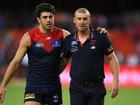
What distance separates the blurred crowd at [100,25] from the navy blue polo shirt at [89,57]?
15.0 m

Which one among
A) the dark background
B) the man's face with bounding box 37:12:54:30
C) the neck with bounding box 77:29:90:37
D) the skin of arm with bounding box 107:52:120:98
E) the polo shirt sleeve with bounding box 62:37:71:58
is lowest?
the dark background

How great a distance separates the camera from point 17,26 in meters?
28.9

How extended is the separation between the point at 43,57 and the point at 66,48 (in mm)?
443

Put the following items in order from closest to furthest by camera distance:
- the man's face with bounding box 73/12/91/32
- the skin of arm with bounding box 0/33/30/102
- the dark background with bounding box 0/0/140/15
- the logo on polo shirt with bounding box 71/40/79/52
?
the man's face with bounding box 73/12/91/32 → the logo on polo shirt with bounding box 71/40/79/52 → the skin of arm with bounding box 0/33/30/102 → the dark background with bounding box 0/0/140/15

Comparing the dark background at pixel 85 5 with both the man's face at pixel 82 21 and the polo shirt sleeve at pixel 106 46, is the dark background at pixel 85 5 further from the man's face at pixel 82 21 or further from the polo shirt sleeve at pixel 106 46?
the man's face at pixel 82 21

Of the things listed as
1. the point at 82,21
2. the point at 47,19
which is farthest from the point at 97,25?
the point at 82,21

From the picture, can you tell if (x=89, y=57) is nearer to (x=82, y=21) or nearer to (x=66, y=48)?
(x=66, y=48)

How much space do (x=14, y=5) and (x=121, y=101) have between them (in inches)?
561

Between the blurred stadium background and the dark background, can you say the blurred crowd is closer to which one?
the blurred stadium background

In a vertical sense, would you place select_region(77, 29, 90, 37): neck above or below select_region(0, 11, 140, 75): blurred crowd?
above

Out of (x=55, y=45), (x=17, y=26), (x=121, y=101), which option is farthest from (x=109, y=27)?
(x=55, y=45)

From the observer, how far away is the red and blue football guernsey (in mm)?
11352

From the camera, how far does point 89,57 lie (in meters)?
11.0

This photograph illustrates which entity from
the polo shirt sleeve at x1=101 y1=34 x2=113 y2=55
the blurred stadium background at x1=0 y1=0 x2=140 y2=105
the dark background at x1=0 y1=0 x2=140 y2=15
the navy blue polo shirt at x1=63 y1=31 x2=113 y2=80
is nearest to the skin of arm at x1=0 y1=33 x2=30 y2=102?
the navy blue polo shirt at x1=63 y1=31 x2=113 y2=80
